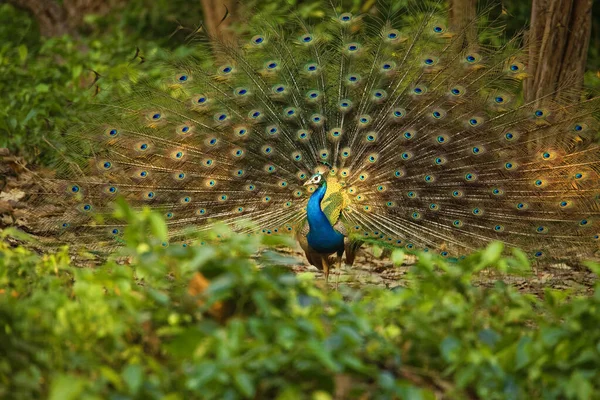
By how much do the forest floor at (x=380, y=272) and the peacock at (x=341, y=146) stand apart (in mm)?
328

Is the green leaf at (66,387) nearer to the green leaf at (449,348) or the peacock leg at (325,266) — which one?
the green leaf at (449,348)

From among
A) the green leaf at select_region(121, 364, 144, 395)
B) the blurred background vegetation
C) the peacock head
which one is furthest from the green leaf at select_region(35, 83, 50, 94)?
the green leaf at select_region(121, 364, 144, 395)

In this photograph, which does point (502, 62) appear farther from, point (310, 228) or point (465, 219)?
point (310, 228)

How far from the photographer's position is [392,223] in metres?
6.84

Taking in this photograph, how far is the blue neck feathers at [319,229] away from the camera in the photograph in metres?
6.61

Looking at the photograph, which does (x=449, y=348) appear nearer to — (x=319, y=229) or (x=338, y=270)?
(x=319, y=229)

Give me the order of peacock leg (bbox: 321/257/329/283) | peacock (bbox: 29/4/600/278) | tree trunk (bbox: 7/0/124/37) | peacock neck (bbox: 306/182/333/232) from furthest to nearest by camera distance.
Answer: tree trunk (bbox: 7/0/124/37)
peacock leg (bbox: 321/257/329/283)
peacock (bbox: 29/4/600/278)
peacock neck (bbox: 306/182/333/232)

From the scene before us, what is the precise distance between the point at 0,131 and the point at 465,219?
183 inches

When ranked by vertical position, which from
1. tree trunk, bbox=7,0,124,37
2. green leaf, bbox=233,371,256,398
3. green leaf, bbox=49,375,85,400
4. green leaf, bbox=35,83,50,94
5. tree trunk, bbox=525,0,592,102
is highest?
tree trunk, bbox=7,0,124,37

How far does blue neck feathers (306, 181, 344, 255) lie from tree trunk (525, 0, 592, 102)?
2.09m

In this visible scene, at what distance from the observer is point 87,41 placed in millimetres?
11000

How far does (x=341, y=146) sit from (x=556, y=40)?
7.10 ft

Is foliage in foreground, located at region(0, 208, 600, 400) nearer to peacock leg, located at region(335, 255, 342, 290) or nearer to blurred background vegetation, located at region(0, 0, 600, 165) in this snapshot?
peacock leg, located at region(335, 255, 342, 290)

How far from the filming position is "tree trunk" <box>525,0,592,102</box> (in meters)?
7.58
